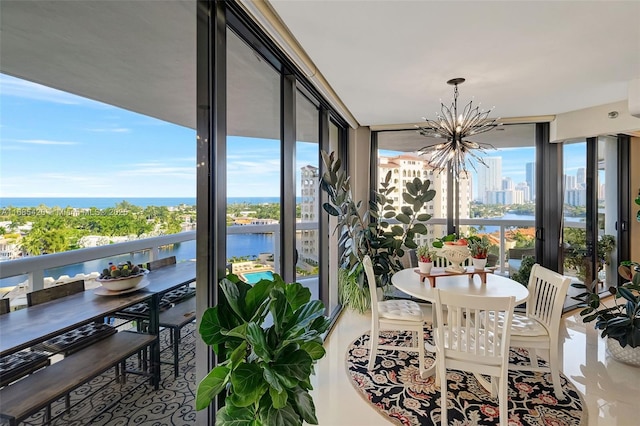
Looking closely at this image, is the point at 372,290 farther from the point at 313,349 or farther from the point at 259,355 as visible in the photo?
the point at 259,355

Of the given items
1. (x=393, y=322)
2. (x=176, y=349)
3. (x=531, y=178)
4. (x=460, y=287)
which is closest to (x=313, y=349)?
(x=176, y=349)

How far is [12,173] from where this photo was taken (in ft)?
2.56

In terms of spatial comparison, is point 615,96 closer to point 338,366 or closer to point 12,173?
point 338,366

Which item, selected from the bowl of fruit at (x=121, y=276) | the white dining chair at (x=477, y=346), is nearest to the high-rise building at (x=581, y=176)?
the white dining chair at (x=477, y=346)

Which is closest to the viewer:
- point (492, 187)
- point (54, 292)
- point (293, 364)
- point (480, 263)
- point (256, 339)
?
point (54, 292)

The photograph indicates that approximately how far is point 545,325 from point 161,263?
281 cm

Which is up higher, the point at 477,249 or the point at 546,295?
the point at 477,249

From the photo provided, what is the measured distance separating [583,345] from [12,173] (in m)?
4.39

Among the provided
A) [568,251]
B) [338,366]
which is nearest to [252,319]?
[338,366]

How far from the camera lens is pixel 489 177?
436 cm

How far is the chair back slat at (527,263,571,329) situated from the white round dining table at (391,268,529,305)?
0.56 feet

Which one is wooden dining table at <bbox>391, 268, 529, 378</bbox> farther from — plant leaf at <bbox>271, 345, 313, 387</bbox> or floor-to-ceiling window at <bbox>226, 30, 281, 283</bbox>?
plant leaf at <bbox>271, 345, 313, 387</bbox>

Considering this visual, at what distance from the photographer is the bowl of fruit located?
105cm

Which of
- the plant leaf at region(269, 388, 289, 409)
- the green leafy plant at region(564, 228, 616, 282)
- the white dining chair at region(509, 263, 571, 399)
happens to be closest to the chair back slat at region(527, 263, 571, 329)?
the white dining chair at region(509, 263, 571, 399)
